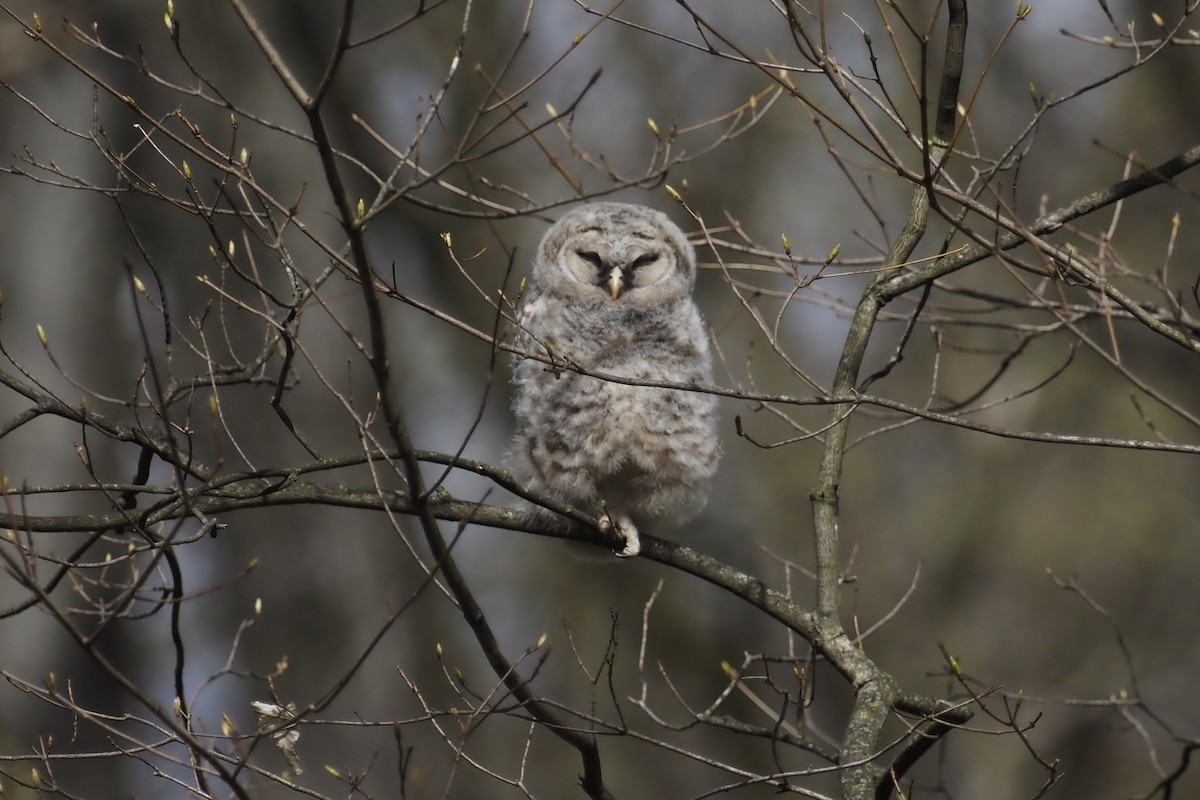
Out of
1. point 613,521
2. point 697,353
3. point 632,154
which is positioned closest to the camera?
point 613,521

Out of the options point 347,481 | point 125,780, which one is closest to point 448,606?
point 347,481

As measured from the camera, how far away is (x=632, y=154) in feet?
36.3

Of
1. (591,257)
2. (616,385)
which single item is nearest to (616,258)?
(591,257)

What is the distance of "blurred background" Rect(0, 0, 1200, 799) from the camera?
8.79 metres

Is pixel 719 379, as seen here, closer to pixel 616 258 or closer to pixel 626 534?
pixel 616 258

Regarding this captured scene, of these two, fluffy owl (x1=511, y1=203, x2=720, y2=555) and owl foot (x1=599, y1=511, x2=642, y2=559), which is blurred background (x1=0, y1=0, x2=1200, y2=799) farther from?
owl foot (x1=599, y1=511, x2=642, y2=559)

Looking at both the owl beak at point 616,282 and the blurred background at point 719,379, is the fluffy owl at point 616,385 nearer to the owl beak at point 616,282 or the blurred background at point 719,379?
the owl beak at point 616,282

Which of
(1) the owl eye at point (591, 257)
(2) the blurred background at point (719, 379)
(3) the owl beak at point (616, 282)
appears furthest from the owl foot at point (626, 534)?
(2) the blurred background at point (719, 379)

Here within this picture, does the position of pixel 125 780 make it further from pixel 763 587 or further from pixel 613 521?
pixel 763 587

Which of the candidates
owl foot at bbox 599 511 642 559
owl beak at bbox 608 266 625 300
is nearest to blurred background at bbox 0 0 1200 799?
owl beak at bbox 608 266 625 300

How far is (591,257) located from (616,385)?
727 mm

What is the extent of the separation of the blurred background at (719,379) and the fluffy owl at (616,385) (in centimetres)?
337

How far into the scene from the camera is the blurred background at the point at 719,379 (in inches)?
346

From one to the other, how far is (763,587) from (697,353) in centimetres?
113
